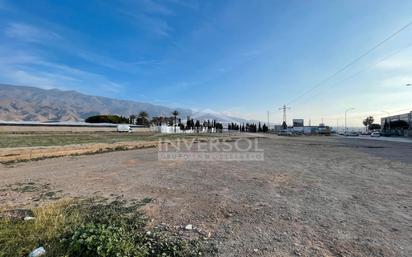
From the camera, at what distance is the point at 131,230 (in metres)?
4.30

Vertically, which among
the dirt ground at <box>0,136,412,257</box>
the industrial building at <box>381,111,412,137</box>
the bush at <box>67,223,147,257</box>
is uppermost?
the industrial building at <box>381,111,412,137</box>

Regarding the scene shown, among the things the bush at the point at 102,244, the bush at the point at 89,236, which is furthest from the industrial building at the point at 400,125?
the bush at the point at 102,244

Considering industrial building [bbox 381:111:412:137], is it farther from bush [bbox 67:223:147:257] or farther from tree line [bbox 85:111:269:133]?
bush [bbox 67:223:147:257]

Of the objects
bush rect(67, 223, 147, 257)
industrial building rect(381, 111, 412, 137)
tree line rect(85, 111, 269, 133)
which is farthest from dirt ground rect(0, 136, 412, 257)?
tree line rect(85, 111, 269, 133)

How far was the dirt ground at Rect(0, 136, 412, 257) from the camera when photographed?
3.93 metres

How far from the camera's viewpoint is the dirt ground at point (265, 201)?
3932mm

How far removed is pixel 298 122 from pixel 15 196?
12553cm

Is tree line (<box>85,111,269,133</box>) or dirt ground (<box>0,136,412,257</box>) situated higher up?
tree line (<box>85,111,269,133</box>)

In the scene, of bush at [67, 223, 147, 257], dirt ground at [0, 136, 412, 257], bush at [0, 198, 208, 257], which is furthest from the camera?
dirt ground at [0, 136, 412, 257]

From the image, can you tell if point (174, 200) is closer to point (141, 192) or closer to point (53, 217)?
point (141, 192)

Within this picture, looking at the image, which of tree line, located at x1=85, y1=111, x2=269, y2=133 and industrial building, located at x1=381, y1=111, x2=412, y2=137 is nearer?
industrial building, located at x1=381, y1=111, x2=412, y2=137

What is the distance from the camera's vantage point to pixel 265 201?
6.11m

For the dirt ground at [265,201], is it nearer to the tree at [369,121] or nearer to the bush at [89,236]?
the bush at [89,236]

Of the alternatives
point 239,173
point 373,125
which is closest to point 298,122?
point 373,125
